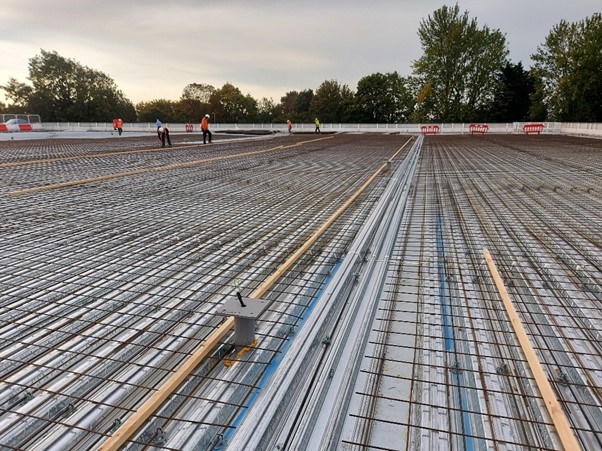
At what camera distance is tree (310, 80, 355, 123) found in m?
44.3

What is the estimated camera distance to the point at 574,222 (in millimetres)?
3805

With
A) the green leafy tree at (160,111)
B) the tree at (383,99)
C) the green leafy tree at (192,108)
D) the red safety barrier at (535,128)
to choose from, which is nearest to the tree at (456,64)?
the tree at (383,99)

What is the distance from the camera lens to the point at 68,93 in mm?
47375

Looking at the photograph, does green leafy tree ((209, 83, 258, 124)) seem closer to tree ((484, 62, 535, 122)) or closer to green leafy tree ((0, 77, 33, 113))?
green leafy tree ((0, 77, 33, 113))

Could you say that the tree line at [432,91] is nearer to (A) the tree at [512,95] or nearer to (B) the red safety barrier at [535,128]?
(A) the tree at [512,95]

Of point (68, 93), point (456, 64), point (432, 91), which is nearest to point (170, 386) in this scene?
point (432, 91)

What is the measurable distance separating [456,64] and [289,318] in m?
42.7

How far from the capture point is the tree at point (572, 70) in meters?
29.4

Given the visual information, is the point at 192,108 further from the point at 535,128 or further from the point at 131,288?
the point at 131,288

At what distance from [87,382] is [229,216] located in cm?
273

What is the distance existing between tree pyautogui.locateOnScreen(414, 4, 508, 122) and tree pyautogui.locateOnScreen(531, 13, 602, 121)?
13.9 feet

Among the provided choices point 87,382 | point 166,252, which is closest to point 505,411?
point 87,382

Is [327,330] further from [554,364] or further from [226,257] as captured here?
[226,257]

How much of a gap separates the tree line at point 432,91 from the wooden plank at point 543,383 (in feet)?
124
